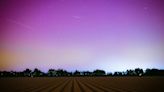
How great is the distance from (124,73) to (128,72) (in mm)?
5146

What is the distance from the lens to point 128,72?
611 feet

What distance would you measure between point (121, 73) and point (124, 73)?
2303 millimetres

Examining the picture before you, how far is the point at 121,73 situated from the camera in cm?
18288

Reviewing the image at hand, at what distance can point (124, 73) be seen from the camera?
600 ft

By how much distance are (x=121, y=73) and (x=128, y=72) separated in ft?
23.0
